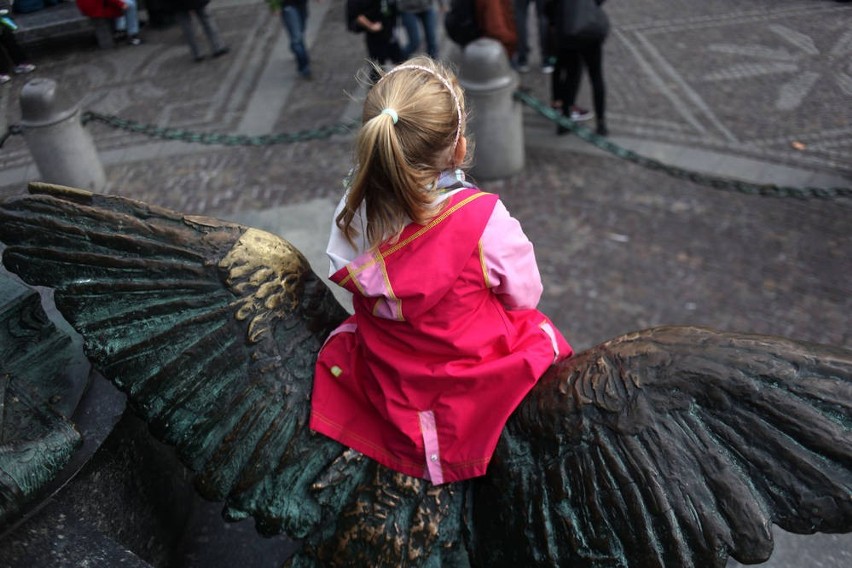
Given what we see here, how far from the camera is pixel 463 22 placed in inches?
230

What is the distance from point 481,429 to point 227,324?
710 millimetres

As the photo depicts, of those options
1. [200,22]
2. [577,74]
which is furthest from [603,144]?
[200,22]

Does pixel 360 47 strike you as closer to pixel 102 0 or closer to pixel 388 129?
pixel 102 0

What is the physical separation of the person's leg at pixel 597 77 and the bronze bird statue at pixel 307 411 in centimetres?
431

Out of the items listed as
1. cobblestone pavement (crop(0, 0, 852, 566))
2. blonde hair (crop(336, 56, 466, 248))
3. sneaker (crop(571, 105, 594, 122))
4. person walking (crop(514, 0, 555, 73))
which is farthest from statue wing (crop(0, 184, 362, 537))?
person walking (crop(514, 0, 555, 73))

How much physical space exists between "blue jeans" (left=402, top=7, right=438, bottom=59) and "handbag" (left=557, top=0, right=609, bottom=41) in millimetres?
1631

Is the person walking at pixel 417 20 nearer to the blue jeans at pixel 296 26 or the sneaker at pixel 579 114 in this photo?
the blue jeans at pixel 296 26

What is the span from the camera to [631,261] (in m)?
4.63

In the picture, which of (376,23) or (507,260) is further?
(376,23)

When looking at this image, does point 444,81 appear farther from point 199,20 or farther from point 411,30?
point 199,20

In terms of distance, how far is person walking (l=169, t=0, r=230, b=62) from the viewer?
7332mm

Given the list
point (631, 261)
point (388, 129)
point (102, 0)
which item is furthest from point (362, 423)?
point (631, 261)

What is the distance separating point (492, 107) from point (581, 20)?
3.11 ft

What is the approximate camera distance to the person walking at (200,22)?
733 centimetres
